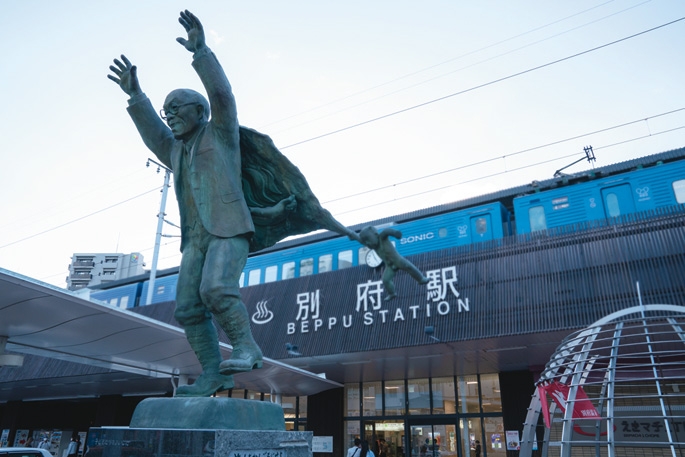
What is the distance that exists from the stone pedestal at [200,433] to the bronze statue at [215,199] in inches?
7.7

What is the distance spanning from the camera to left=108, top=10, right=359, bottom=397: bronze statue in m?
2.71

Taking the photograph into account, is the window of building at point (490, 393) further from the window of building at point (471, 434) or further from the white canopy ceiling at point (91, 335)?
the white canopy ceiling at point (91, 335)

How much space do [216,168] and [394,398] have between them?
15456 millimetres

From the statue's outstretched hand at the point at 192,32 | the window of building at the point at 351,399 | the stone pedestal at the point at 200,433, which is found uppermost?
the statue's outstretched hand at the point at 192,32

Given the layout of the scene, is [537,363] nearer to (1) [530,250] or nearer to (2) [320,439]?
(1) [530,250]

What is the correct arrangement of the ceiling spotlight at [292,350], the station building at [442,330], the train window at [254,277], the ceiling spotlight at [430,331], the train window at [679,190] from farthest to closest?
the train window at [254,277] < the ceiling spotlight at [292,350] < the train window at [679,190] < the ceiling spotlight at [430,331] < the station building at [442,330]

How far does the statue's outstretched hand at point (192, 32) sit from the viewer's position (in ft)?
8.98

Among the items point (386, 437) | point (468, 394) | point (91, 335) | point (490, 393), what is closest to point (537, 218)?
point (490, 393)

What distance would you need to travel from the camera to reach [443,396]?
52.8ft

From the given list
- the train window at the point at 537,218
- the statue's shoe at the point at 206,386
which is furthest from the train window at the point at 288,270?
the statue's shoe at the point at 206,386

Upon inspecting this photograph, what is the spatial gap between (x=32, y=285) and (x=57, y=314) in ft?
4.28

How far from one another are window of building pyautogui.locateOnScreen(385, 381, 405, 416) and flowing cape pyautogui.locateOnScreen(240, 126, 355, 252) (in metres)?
14.7

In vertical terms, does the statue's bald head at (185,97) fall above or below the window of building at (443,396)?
above

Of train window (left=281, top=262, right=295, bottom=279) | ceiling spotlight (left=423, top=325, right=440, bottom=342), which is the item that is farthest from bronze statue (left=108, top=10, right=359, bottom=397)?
train window (left=281, top=262, right=295, bottom=279)
